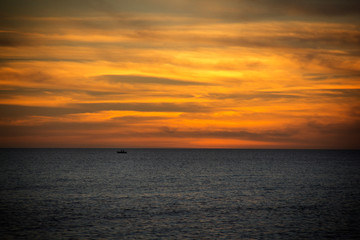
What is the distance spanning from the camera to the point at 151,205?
190 ft

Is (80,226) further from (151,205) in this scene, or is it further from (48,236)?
(151,205)

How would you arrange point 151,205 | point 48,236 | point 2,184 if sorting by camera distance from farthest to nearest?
1. point 2,184
2. point 151,205
3. point 48,236

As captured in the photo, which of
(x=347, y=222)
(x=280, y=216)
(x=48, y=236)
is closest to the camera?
(x=48, y=236)

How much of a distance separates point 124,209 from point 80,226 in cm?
1101

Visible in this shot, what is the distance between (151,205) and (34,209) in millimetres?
17819

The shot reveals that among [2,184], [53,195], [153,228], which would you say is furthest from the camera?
[2,184]

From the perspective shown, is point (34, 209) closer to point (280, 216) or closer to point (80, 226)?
point (80, 226)

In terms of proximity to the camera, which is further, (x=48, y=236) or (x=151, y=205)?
(x=151, y=205)

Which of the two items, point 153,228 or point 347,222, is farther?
point 347,222

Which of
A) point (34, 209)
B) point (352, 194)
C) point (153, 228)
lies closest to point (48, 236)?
point (153, 228)

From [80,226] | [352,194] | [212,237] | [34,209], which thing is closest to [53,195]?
[34,209]

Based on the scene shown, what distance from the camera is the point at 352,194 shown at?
73.1m

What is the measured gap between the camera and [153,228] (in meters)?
43.1

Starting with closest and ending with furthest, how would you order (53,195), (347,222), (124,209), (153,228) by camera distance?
(153,228), (347,222), (124,209), (53,195)
